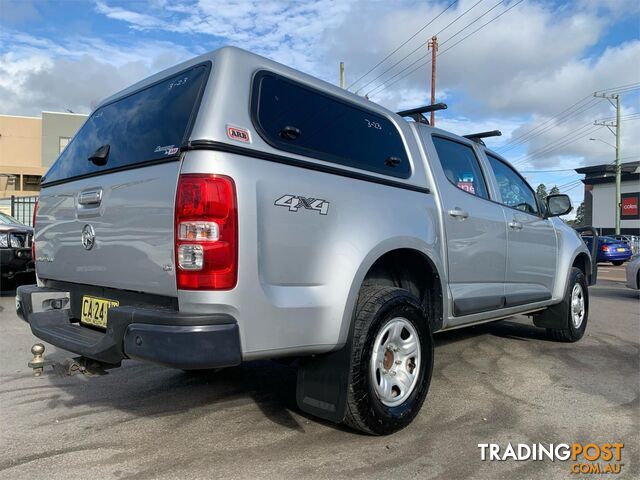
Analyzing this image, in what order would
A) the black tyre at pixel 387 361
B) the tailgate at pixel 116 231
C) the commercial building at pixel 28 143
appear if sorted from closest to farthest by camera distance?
the tailgate at pixel 116 231 < the black tyre at pixel 387 361 < the commercial building at pixel 28 143

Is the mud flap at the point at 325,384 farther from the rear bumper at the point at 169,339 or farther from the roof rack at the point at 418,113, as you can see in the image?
the roof rack at the point at 418,113

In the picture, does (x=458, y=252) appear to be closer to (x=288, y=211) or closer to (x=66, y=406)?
(x=288, y=211)

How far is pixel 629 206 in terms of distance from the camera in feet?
135

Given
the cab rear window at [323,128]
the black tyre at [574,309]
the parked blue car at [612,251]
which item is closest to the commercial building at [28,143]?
the parked blue car at [612,251]

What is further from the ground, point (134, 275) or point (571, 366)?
point (134, 275)

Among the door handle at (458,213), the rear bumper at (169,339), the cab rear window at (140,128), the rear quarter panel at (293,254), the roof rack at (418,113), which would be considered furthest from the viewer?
the roof rack at (418,113)

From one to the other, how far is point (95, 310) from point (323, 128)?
1.72 meters

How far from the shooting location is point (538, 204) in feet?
18.0

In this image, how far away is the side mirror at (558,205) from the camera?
18.1 feet

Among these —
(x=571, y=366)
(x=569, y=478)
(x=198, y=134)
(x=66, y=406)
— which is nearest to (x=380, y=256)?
(x=198, y=134)

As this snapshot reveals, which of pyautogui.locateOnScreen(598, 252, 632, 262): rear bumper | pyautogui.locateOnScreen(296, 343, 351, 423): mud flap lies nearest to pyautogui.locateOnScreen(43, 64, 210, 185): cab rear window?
pyautogui.locateOnScreen(296, 343, 351, 423): mud flap

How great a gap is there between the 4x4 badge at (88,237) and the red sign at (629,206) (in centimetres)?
4535

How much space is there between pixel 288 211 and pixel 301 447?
1380 mm

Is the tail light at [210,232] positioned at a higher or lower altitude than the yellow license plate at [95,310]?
higher
